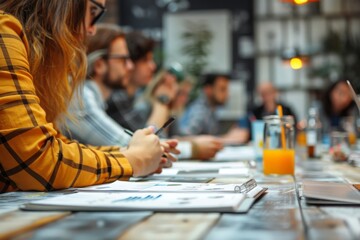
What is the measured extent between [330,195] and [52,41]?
0.81 meters

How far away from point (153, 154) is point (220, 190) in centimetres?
42

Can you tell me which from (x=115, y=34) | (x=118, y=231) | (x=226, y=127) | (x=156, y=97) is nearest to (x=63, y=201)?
(x=118, y=231)

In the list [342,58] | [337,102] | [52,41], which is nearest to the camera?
[52,41]

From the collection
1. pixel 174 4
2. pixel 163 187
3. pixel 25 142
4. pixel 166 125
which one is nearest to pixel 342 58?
pixel 174 4

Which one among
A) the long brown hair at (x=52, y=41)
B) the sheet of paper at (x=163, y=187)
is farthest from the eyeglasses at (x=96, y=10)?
the sheet of paper at (x=163, y=187)

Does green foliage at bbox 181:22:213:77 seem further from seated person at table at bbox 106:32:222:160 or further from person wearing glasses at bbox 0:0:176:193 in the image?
person wearing glasses at bbox 0:0:176:193

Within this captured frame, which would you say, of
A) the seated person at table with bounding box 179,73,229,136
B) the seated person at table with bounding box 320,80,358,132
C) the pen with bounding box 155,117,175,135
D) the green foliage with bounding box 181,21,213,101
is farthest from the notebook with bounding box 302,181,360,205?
the green foliage with bounding box 181,21,213,101

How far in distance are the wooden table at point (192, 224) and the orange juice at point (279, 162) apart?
0.71 m

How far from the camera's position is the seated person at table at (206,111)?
17.5ft

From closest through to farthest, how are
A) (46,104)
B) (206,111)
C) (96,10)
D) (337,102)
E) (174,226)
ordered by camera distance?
(174,226), (46,104), (96,10), (206,111), (337,102)

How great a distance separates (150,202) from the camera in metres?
1.03

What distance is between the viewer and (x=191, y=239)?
75cm

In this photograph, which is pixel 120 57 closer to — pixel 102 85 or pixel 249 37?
pixel 102 85

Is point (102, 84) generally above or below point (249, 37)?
below
